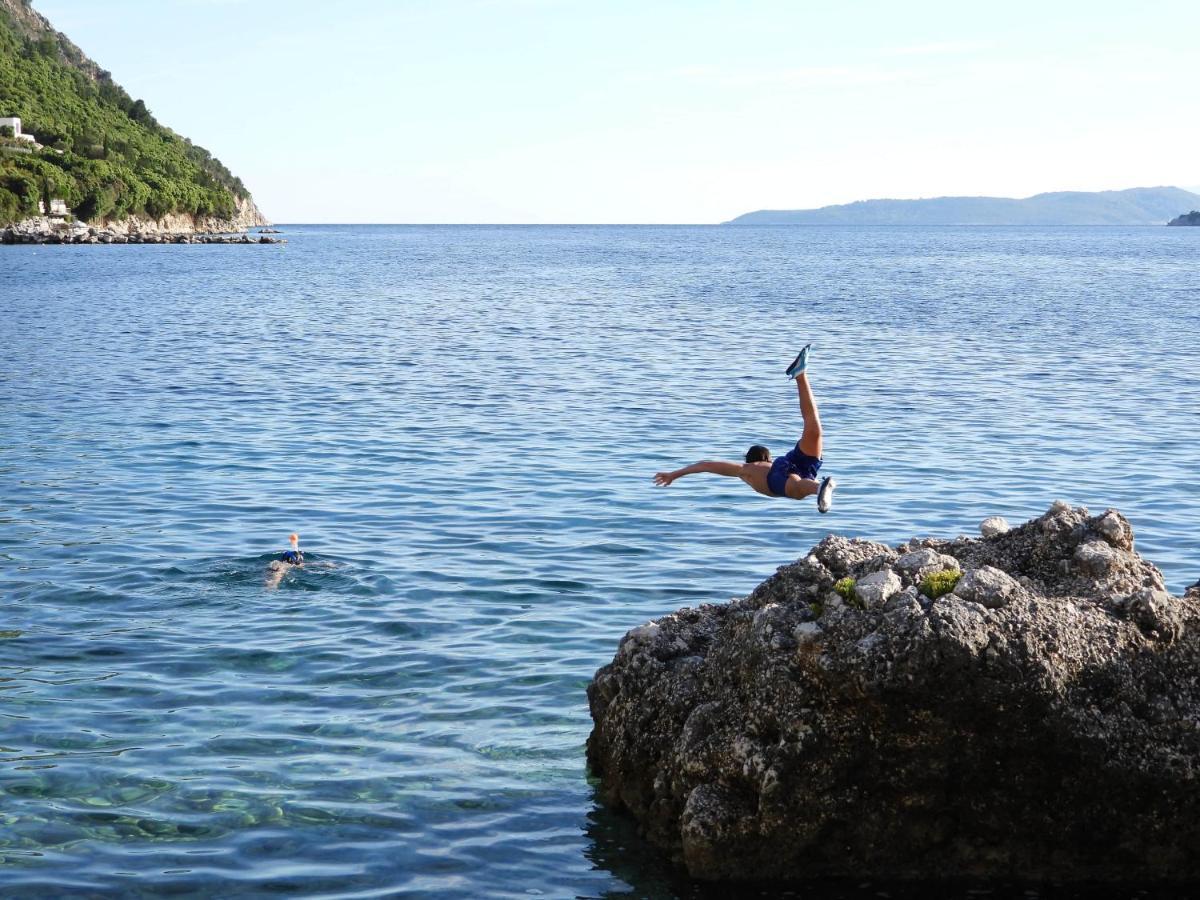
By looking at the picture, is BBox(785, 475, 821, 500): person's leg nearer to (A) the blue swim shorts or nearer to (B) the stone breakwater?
(A) the blue swim shorts

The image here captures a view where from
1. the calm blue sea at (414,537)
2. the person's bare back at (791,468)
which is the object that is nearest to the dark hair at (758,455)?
the person's bare back at (791,468)

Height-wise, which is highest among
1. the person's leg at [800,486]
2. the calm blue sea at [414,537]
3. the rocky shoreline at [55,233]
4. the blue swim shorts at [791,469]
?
the rocky shoreline at [55,233]

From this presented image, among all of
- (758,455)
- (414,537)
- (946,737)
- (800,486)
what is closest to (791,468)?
(800,486)

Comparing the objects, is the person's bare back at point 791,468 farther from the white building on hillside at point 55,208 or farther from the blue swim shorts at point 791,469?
the white building on hillside at point 55,208

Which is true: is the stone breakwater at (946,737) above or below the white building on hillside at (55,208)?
below

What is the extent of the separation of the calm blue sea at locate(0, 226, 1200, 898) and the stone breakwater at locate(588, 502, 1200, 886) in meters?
1.32

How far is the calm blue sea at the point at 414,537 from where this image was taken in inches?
525

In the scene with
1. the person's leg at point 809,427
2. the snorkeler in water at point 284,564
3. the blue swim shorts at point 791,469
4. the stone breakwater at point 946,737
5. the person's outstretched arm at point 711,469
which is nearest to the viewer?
the stone breakwater at point 946,737

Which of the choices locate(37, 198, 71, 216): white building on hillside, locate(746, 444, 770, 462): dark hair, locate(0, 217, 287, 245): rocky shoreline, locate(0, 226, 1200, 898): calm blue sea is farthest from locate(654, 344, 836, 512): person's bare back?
locate(37, 198, 71, 216): white building on hillside

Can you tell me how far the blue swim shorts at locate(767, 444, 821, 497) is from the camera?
1584cm

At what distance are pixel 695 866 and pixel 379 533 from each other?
1350 cm

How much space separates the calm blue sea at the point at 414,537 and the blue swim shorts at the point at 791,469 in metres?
3.60

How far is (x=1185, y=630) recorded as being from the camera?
12094 millimetres

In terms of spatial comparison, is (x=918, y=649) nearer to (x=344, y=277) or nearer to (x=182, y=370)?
(x=182, y=370)
